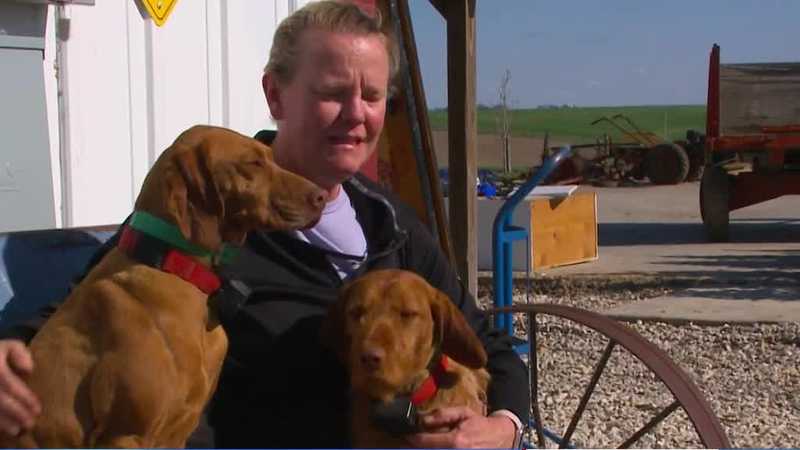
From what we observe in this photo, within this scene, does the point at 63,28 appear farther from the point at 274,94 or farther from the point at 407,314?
the point at 407,314

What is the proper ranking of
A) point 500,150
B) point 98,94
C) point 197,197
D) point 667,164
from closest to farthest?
point 197,197 → point 98,94 → point 667,164 → point 500,150

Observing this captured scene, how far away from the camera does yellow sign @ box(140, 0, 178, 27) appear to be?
12.6ft

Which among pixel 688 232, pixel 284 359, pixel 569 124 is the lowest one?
pixel 688 232

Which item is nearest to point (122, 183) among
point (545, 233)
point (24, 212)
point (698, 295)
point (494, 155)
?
point (24, 212)

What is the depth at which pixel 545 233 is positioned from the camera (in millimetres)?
10906

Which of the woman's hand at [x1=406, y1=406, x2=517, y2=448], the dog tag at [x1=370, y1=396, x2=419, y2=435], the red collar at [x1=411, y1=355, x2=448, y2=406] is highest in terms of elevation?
the red collar at [x1=411, y1=355, x2=448, y2=406]

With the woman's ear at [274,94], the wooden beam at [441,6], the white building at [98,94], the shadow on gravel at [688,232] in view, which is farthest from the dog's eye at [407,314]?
the shadow on gravel at [688,232]

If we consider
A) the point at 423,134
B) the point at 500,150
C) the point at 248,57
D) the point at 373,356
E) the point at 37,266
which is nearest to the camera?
the point at 373,356

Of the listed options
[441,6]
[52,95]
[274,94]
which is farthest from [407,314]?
[441,6]

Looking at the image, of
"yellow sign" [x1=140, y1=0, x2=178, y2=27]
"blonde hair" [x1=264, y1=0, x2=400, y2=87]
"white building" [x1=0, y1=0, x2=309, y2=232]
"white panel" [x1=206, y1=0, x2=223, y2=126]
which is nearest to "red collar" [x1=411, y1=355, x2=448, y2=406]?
"blonde hair" [x1=264, y1=0, x2=400, y2=87]

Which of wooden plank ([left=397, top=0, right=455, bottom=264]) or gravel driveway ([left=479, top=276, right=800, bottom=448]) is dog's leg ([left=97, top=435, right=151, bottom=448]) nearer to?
wooden plank ([left=397, top=0, right=455, bottom=264])

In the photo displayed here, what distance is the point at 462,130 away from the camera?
18.5 feet

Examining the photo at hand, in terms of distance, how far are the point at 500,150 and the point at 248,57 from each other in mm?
37431

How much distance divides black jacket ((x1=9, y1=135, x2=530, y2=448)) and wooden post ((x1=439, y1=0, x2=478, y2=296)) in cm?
303
